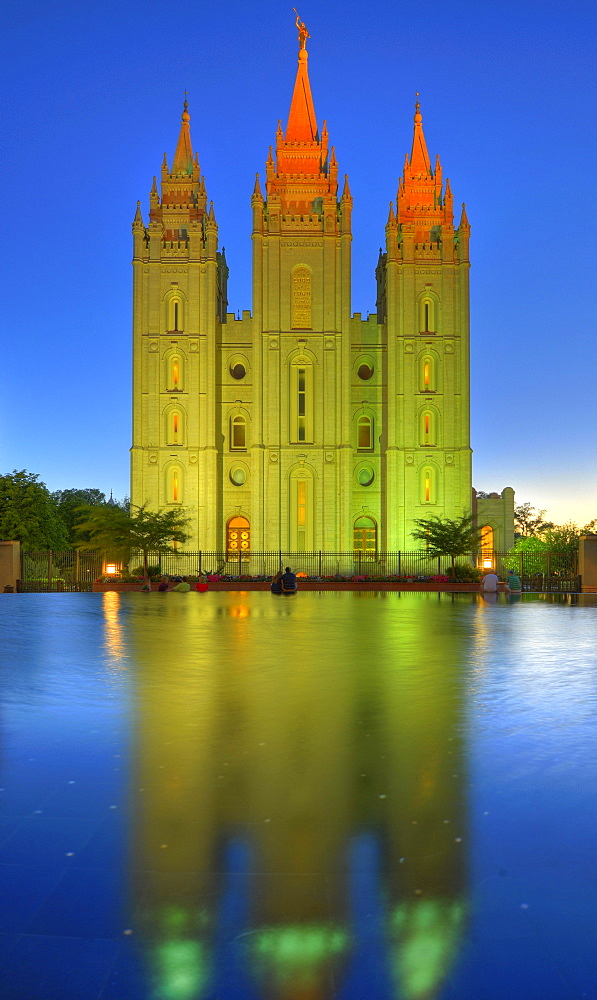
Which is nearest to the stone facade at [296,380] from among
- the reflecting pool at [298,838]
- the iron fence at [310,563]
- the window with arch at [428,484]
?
the window with arch at [428,484]

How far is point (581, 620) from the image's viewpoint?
50.3ft

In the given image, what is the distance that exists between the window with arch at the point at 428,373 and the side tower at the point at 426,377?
0.06 m

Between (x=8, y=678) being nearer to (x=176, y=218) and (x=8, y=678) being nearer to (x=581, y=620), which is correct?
(x=581, y=620)

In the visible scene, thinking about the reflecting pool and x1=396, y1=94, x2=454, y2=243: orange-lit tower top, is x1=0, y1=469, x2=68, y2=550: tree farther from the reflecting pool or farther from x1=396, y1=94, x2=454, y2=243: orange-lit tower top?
the reflecting pool

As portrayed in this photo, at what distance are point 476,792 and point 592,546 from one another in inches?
984

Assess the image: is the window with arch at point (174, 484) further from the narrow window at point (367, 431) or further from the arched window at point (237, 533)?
the narrow window at point (367, 431)

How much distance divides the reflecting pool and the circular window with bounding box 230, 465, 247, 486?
39618 mm

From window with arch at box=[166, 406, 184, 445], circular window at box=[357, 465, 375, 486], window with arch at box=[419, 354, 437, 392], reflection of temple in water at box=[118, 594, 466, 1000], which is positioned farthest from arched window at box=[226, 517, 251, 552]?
reflection of temple in water at box=[118, 594, 466, 1000]

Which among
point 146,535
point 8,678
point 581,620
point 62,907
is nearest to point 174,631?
point 8,678

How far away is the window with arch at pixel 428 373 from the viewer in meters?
47.0

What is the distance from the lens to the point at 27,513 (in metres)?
41.4

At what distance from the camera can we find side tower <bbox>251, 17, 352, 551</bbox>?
4531 cm

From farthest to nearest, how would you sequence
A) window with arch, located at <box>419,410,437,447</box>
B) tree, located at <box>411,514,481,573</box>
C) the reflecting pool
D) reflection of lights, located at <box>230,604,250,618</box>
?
window with arch, located at <box>419,410,437,447</box> < tree, located at <box>411,514,481,573</box> < reflection of lights, located at <box>230,604,250,618</box> < the reflecting pool

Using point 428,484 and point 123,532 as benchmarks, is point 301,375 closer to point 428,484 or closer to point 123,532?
point 428,484
